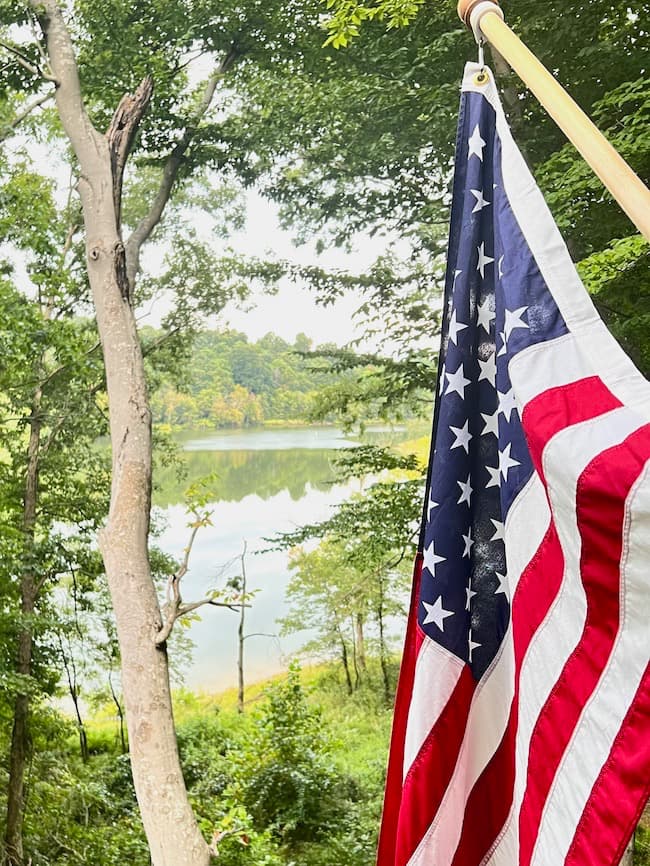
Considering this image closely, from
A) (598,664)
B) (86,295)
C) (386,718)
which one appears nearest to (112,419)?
(86,295)

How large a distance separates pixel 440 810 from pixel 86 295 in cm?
379

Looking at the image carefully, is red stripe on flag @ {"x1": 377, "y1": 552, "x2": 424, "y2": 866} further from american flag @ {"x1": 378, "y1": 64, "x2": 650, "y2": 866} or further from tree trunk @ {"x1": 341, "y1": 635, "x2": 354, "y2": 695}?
tree trunk @ {"x1": 341, "y1": 635, "x2": 354, "y2": 695}

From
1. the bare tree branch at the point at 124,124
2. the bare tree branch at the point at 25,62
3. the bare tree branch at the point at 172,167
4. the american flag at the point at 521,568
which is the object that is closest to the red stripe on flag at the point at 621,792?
the american flag at the point at 521,568

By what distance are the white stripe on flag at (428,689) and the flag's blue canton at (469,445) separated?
2 cm

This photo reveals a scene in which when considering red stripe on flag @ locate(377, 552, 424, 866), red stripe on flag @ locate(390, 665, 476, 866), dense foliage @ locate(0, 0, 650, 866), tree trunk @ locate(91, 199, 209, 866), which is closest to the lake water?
dense foliage @ locate(0, 0, 650, 866)

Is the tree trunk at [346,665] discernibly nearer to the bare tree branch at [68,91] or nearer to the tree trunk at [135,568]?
the tree trunk at [135,568]

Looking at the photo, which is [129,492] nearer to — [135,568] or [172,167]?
[135,568]

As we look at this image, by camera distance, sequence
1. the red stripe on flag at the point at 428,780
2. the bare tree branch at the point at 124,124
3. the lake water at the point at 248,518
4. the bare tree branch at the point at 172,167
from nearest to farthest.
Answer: the red stripe on flag at the point at 428,780 → the bare tree branch at the point at 124,124 → the bare tree branch at the point at 172,167 → the lake water at the point at 248,518

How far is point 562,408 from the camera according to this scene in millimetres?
668

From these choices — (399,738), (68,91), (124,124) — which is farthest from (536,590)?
(68,91)

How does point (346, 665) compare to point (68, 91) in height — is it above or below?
below

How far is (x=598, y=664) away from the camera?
62cm

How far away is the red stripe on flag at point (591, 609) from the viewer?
23.0 inches

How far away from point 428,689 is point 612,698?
333mm
